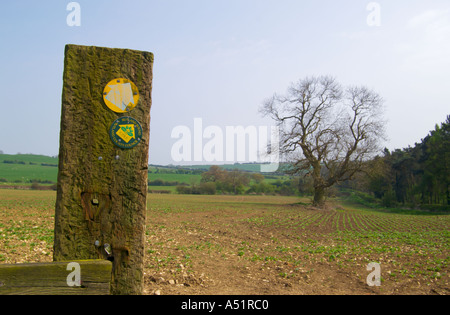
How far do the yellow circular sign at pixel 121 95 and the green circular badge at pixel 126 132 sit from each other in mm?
122

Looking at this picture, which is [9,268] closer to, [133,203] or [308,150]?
[133,203]

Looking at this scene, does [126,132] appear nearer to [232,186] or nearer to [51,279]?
[51,279]

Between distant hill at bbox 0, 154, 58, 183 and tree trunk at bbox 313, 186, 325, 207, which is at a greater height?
distant hill at bbox 0, 154, 58, 183

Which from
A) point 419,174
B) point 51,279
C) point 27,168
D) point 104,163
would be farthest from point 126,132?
point 27,168

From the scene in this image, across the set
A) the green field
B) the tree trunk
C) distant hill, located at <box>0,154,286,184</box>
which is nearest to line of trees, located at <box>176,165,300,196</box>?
the green field

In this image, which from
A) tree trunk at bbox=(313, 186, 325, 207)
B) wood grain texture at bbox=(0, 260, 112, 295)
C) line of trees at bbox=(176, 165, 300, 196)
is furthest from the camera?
line of trees at bbox=(176, 165, 300, 196)

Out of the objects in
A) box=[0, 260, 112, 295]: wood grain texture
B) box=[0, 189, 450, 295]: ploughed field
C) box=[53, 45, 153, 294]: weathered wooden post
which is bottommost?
box=[0, 189, 450, 295]: ploughed field

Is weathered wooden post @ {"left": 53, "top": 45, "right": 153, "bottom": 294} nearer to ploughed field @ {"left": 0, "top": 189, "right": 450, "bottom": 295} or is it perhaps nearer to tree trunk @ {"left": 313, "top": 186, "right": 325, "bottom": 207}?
ploughed field @ {"left": 0, "top": 189, "right": 450, "bottom": 295}

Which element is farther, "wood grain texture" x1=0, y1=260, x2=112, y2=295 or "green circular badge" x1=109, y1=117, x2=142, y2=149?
"green circular badge" x1=109, y1=117, x2=142, y2=149

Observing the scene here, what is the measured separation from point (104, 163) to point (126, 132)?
0.37 m

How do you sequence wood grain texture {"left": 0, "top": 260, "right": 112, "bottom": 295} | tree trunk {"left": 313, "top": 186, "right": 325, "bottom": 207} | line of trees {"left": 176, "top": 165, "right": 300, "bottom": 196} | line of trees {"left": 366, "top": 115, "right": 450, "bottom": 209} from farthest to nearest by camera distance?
line of trees {"left": 176, "top": 165, "right": 300, "bottom": 196} < line of trees {"left": 366, "top": 115, "right": 450, "bottom": 209} < tree trunk {"left": 313, "top": 186, "right": 325, "bottom": 207} < wood grain texture {"left": 0, "top": 260, "right": 112, "bottom": 295}

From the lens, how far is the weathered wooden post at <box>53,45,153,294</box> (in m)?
3.04
